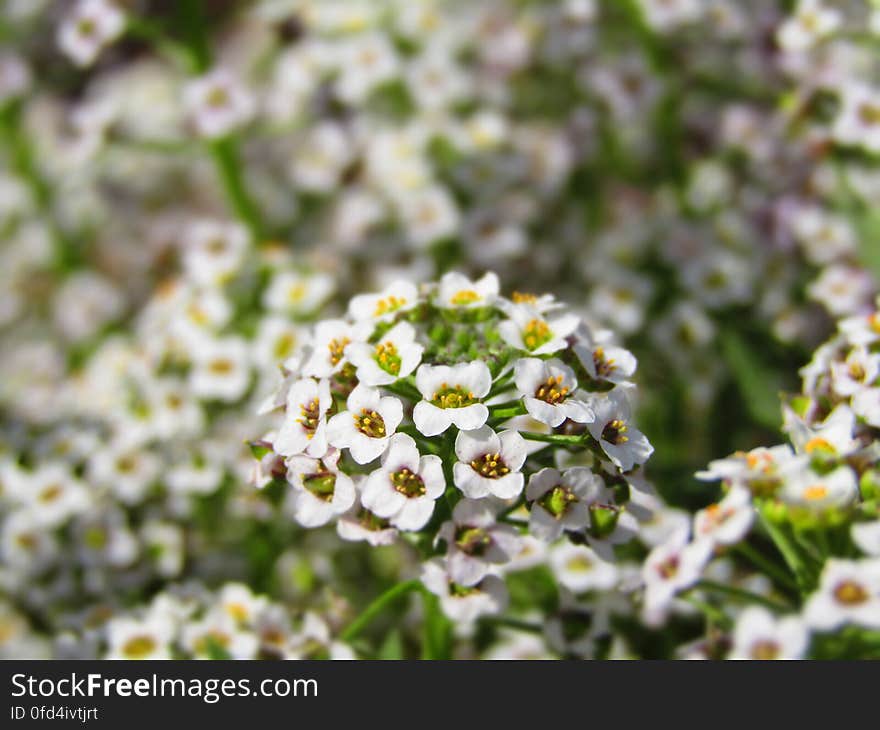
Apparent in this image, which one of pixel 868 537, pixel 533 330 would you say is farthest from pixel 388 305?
pixel 868 537

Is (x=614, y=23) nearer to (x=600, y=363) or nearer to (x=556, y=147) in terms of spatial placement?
(x=556, y=147)

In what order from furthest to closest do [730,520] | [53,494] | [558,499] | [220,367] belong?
[220,367] < [53,494] < [558,499] < [730,520]

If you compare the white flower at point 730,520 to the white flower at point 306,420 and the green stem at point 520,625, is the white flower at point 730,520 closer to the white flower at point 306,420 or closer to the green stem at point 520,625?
the green stem at point 520,625

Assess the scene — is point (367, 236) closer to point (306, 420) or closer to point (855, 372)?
point (306, 420)

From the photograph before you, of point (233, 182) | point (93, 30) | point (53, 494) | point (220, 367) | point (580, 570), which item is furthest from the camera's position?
point (233, 182)

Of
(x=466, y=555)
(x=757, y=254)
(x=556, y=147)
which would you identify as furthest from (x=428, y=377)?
(x=556, y=147)

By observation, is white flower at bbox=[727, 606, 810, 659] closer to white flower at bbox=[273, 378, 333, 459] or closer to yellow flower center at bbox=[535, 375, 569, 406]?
yellow flower center at bbox=[535, 375, 569, 406]

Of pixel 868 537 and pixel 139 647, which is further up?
pixel 139 647
